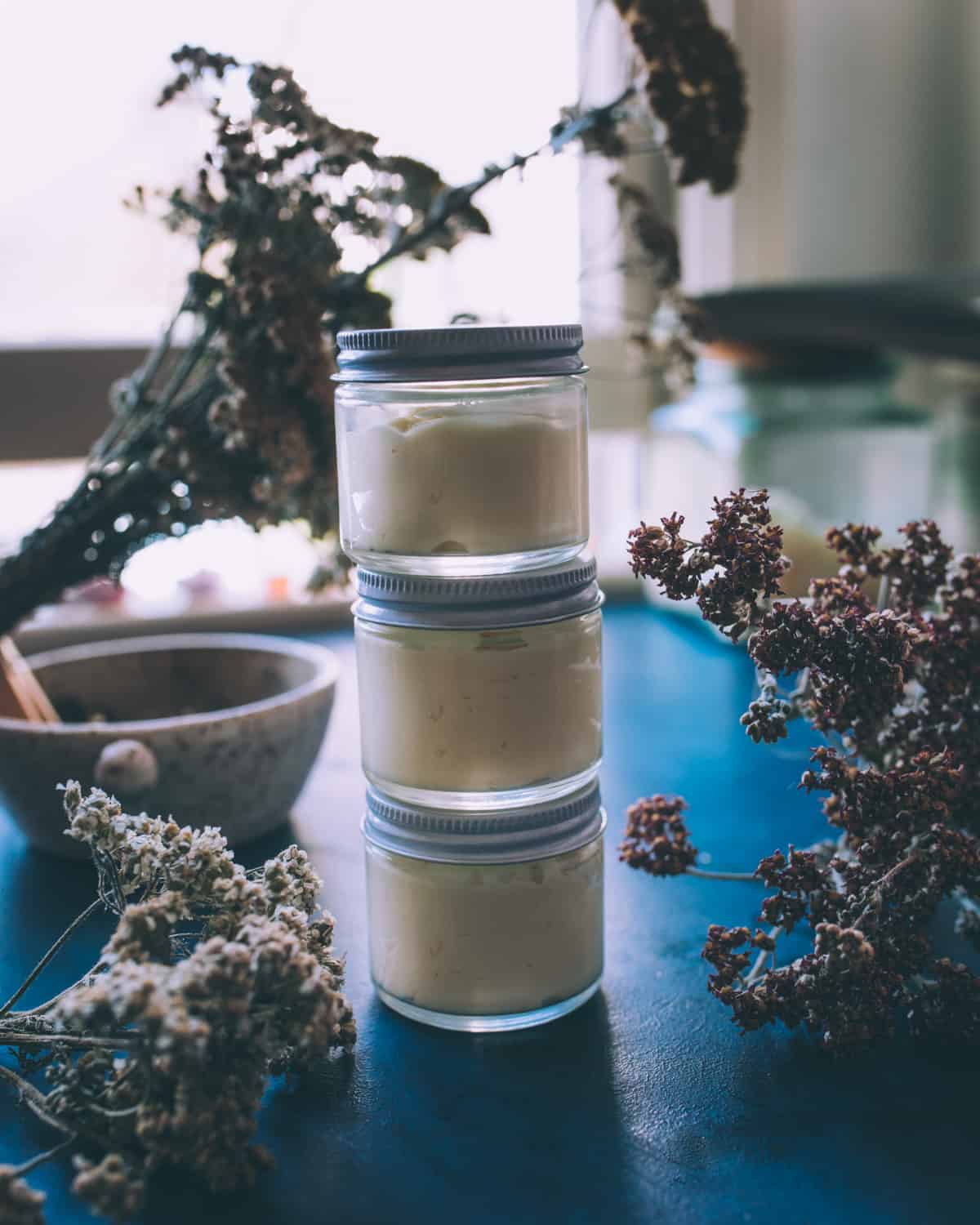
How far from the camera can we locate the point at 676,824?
68 cm

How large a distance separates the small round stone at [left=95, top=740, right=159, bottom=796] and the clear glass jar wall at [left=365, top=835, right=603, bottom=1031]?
19cm

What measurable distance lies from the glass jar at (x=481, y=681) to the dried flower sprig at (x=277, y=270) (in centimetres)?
20

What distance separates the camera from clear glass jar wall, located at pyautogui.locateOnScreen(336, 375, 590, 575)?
585 mm

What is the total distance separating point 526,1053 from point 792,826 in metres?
0.35

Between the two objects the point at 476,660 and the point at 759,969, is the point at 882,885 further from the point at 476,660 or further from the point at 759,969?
the point at 476,660

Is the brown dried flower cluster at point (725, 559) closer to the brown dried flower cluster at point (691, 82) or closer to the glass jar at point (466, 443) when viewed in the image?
the glass jar at point (466, 443)

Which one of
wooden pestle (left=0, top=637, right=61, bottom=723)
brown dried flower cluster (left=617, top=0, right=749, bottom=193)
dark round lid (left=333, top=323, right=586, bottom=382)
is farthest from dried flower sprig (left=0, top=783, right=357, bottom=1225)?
brown dried flower cluster (left=617, top=0, right=749, bottom=193)

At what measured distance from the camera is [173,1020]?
0.44 meters

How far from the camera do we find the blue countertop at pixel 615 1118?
497mm

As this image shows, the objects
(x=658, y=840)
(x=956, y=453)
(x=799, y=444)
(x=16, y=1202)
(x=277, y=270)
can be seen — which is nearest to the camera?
(x=16, y=1202)

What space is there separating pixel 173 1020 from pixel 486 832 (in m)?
0.21

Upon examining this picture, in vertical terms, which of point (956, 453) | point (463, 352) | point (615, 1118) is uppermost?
point (463, 352)

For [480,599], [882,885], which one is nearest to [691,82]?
[480,599]

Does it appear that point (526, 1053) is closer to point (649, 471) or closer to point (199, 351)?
point (199, 351)
